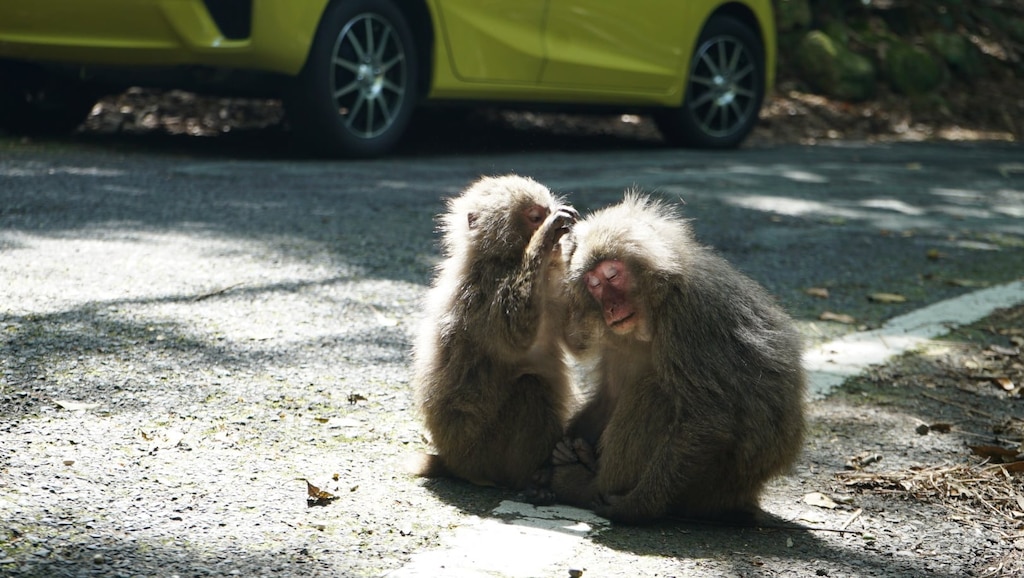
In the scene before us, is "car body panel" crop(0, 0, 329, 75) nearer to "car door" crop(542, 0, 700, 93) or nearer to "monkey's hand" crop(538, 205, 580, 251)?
"car door" crop(542, 0, 700, 93)

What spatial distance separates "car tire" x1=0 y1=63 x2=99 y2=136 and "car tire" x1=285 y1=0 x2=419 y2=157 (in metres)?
2.02

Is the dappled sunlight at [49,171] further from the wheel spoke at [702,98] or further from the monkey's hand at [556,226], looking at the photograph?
the wheel spoke at [702,98]

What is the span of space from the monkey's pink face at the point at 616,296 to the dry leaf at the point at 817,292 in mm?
2893

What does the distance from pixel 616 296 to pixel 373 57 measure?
19.4 feet

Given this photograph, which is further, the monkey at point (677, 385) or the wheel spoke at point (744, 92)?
the wheel spoke at point (744, 92)

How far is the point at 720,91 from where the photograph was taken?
11.5 meters

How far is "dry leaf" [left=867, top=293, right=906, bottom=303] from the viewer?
19.8 ft

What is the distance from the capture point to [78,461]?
323 cm

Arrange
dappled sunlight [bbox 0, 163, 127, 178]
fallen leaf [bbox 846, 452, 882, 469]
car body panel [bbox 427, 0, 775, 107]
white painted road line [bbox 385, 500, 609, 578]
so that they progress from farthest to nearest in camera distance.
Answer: car body panel [bbox 427, 0, 775, 107] < dappled sunlight [bbox 0, 163, 127, 178] < fallen leaf [bbox 846, 452, 882, 469] < white painted road line [bbox 385, 500, 609, 578]

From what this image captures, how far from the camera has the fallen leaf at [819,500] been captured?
349cm

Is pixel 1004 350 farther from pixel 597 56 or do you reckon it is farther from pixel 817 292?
pixel 597 56

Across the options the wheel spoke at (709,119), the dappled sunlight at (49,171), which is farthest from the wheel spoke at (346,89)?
the wheel spoke at (709,119)

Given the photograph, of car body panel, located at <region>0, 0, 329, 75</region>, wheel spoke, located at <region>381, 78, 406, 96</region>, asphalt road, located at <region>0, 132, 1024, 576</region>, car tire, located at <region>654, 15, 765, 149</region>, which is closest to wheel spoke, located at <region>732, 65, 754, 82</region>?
car tire, located at <region>654, 15, 765, 149</region>

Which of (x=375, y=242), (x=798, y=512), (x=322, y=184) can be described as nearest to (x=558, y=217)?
(x=798, y=512)
